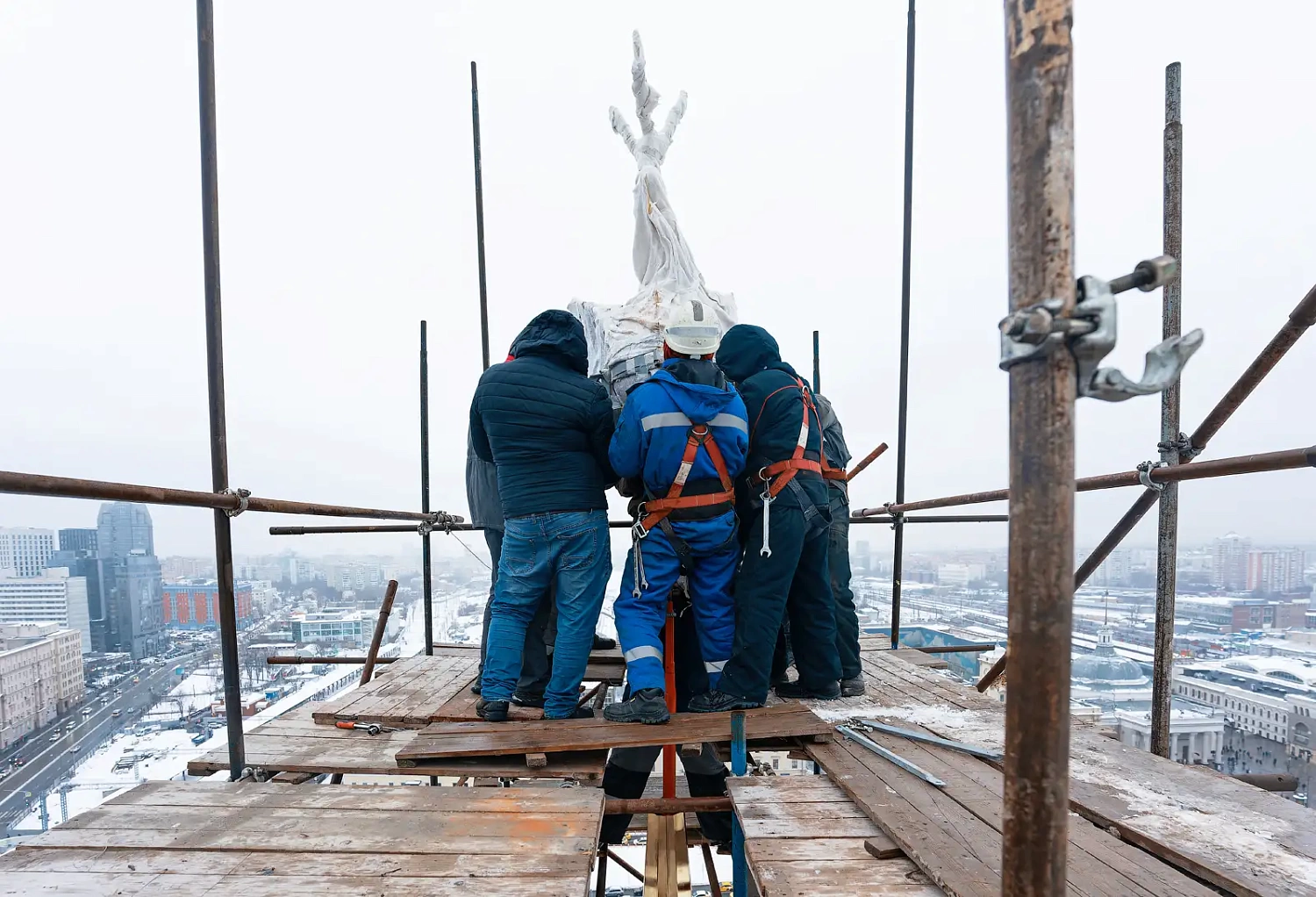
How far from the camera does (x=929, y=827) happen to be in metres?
2.16

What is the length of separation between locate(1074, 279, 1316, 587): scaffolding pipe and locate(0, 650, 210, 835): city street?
20.1 ft

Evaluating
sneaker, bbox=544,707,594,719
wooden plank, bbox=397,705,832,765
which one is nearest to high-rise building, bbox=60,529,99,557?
wooden plank, bbox=397,705,832,765

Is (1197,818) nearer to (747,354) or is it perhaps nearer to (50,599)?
(747,354)

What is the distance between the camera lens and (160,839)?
2264 millimetres

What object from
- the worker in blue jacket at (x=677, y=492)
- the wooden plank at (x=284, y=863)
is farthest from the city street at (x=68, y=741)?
the worker in blue jacket at (x=677, y=492)

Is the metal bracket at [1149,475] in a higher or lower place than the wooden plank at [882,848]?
higher

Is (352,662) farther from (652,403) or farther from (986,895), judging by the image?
(986,895)

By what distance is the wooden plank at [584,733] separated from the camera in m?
2.90

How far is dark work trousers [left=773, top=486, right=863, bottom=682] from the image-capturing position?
4.01 meters

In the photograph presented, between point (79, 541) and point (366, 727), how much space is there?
2875 mm

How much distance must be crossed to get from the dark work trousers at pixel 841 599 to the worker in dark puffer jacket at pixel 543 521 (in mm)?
1316

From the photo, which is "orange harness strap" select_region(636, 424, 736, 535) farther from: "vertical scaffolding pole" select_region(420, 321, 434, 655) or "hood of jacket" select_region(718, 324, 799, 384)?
"vertical scaffolding pole" select_region(420, 321, 434, 655)

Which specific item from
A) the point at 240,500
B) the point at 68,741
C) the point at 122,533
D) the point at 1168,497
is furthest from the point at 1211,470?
the point at 68,741

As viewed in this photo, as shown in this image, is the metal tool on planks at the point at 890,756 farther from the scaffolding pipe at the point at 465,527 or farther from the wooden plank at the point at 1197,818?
the scaffolding pipe at the point at 465,527
